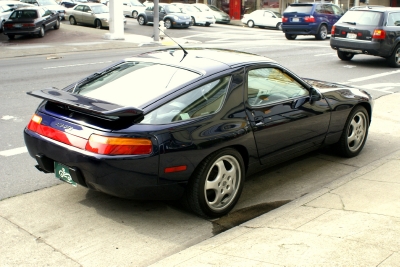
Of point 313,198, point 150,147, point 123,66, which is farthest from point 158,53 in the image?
point 313,198

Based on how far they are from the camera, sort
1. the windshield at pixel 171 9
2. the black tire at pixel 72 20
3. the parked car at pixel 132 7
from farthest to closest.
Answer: the parked car at pixel 132 7, the windshield at pixel 171 9, the black tire at pixel 72 20

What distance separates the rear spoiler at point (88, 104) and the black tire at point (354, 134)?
124 inches

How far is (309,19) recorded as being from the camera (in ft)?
85.4

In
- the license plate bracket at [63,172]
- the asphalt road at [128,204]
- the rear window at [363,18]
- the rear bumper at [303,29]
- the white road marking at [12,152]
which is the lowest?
the asphalt road at [128,204]

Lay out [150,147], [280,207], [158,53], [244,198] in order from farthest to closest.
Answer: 1. [158,53]
2. [244,198]
3. [280,207]
4. [150,147]

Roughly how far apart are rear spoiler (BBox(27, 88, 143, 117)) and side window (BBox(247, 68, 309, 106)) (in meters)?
1.42

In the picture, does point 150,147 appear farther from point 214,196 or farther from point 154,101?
point 214,196

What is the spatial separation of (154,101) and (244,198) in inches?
61.2

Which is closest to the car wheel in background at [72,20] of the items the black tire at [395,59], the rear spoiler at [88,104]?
the black tire at [395,59]

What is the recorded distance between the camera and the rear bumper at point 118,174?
4.63 m

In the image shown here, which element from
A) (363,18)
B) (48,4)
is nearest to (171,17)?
(48,4)

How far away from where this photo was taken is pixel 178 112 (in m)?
4.99

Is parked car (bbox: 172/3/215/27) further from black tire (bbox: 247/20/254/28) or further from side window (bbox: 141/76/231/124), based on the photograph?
side window (bbox: 141/76/231/124)

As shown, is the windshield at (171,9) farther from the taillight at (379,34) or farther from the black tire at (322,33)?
the taillight at (379,34)
